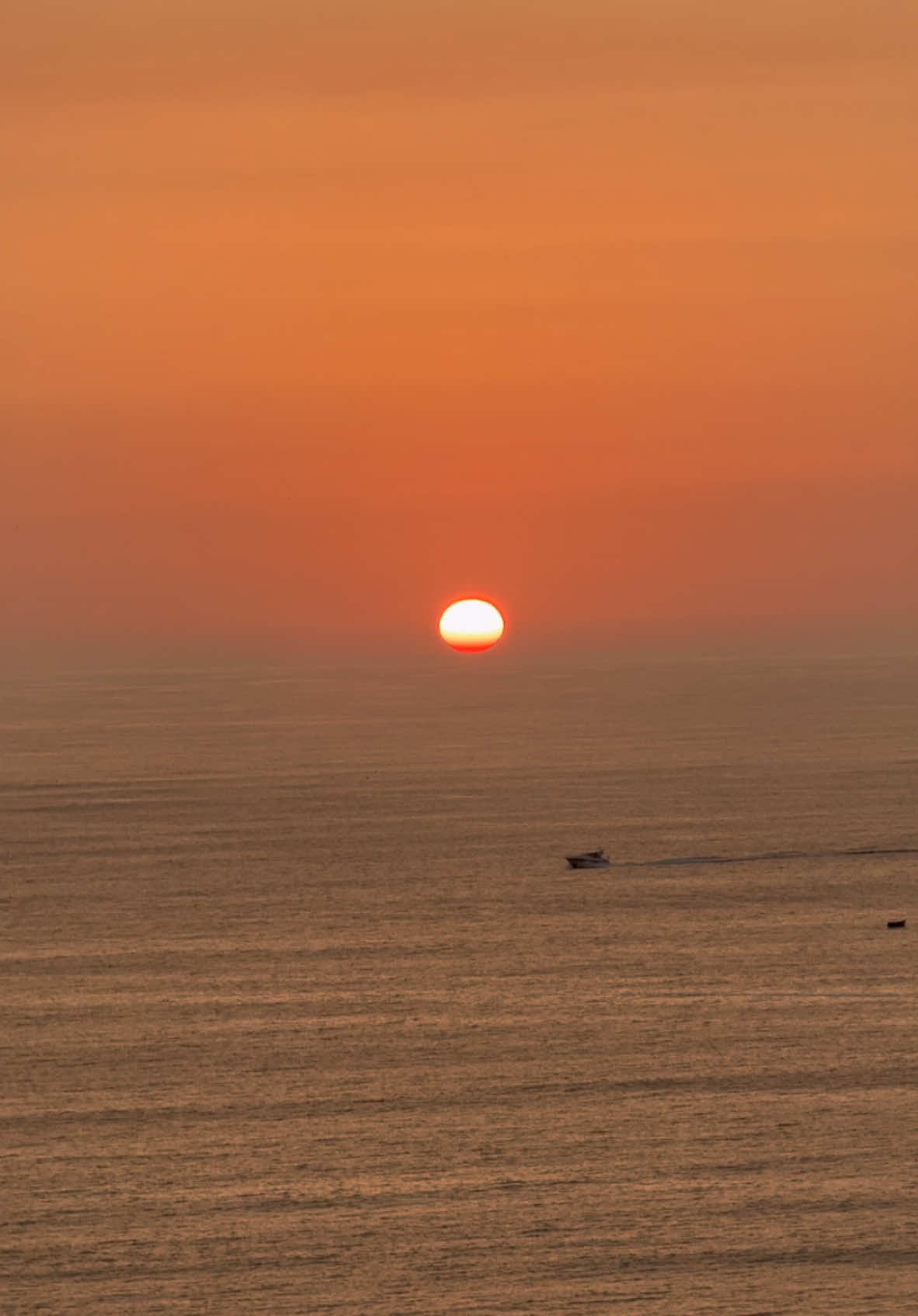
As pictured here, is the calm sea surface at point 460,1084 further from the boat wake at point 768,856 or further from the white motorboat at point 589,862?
the white motorboat at point 589,862

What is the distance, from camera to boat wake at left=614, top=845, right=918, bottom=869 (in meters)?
124

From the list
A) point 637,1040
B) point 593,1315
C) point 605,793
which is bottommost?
point 593,1315

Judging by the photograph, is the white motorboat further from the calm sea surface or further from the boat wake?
the boat wake

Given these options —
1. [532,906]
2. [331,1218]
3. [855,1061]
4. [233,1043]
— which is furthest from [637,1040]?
[532,906]

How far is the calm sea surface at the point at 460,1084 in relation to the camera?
50375 millimetres

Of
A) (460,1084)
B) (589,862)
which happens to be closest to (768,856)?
(589,862)

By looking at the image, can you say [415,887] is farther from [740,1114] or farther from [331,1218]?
[331,1218]

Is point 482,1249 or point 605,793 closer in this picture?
point 482,1249

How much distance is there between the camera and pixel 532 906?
108 metres

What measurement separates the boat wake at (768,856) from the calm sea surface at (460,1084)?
56 cm

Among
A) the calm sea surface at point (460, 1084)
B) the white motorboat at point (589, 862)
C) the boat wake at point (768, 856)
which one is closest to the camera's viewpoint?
the calm sea surface at point (460, 1084)

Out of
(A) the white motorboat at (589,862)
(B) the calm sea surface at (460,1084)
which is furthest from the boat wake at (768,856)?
(A) the white motorboat at (589,862)

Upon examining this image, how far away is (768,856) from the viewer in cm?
12775

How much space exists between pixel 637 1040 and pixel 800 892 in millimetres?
39861
